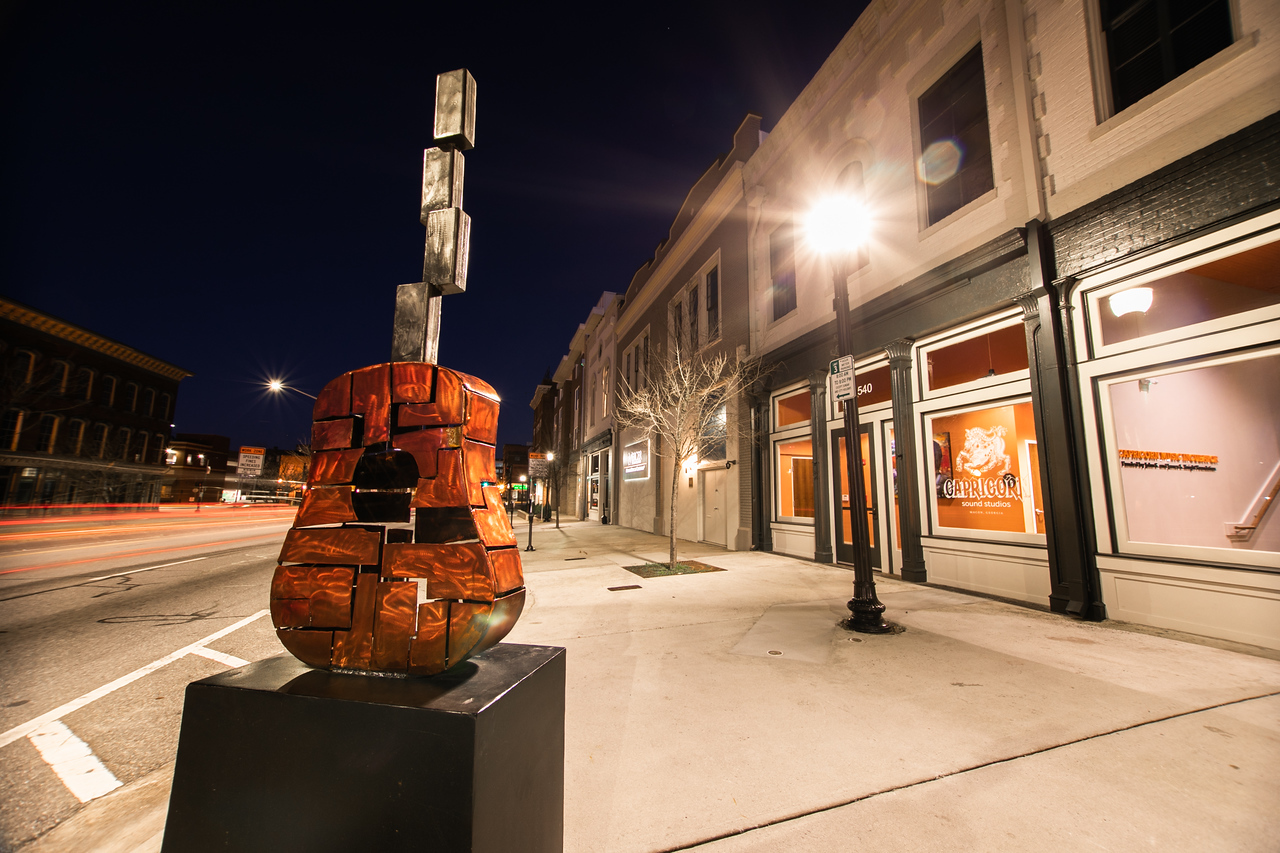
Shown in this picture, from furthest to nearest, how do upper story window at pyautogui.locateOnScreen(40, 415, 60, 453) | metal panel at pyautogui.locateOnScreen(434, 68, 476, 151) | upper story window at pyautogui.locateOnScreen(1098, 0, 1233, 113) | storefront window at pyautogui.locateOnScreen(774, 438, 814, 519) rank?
1. upper story window at pyautogui.locateOnScreen(40, 415, 60, 453)
2. storefront window at pyautogui.locateOnScreen(774, 438, 814, 519)
3. upper story window at pyautogui.locateOnScreen(1098, 0, 1233, 113)
4. metal panel at pyautogui.locateOnScreen(434, 68, 476, 151)

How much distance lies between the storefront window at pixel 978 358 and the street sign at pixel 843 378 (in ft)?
10.2

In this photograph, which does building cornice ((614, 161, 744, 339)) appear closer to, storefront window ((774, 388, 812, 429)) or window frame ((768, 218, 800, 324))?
window frame ((768, 218, 800, 324))

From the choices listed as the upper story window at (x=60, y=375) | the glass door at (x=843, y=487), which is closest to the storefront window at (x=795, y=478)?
the glass door at (x=843, y=487)

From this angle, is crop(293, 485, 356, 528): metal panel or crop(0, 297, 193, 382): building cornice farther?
crop(0, 297, 193, 382): building cornice

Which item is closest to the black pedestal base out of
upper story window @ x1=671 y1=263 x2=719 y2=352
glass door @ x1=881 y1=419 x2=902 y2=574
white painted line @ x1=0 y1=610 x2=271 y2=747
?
white painted line @ x1=0 y1=610 x2=271 y2=747

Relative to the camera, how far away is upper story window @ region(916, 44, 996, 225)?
317 inches

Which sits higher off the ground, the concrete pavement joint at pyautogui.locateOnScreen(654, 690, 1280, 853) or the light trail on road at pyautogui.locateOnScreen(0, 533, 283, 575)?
the concrete pavement joint at pyautogui.locateOnScreen(654, 690, 1280, 853)

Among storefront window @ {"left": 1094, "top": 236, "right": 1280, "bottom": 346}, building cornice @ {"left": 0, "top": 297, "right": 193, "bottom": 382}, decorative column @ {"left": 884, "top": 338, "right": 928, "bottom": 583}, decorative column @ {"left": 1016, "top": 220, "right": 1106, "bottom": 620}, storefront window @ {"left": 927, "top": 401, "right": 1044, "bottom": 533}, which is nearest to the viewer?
storefront window @ {"left": 1094, "top": 236, "right": 1280, "bottom": 346}

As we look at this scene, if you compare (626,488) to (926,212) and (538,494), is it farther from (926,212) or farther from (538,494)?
(538,494)

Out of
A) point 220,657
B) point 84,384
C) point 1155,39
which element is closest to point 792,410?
point 1155,39

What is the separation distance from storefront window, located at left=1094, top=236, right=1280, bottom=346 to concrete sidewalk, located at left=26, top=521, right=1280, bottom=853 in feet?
10.9

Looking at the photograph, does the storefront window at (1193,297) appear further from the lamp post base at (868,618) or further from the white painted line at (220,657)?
the white painted line at (220,657)

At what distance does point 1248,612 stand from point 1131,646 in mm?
1272

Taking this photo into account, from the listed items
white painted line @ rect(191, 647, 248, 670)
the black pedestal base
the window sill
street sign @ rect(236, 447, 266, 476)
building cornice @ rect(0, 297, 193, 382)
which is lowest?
white painted line @ rect(191, 647, 248, 670)
